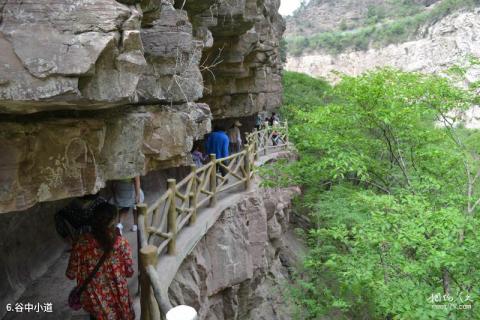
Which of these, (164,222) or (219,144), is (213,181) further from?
(164,222)

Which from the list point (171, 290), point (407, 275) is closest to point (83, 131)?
point (171, 290)

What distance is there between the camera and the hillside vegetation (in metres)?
57.2

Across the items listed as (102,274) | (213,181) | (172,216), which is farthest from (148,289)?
(213,181)

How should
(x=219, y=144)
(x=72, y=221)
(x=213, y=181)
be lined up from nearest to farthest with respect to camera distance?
1. (x=72, y=221)
2. (x=213, y=181)
3. (x=219, y=144)

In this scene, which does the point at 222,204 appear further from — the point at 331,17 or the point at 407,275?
the point at 331,17

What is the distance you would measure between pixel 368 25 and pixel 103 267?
74687 millimetres

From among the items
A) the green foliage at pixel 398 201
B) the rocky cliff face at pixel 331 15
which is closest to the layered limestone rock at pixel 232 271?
the green foliage at pixel 398 201

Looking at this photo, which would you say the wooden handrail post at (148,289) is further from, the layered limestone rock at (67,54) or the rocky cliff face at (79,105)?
the layered limestone rock at (67,54)

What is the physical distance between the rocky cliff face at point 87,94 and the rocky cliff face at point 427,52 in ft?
128

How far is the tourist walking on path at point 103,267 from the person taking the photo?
12.3 feet

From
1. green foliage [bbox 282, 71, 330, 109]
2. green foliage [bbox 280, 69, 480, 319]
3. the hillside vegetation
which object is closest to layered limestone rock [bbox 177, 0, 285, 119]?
green foliage [bbox 280, 69, 480, 319]

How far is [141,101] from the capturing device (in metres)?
4.86

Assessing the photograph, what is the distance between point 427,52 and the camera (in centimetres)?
5384

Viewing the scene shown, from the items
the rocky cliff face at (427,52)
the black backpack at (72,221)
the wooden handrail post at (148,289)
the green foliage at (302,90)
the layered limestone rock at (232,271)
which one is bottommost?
the layered limestone rock at (232,271)
